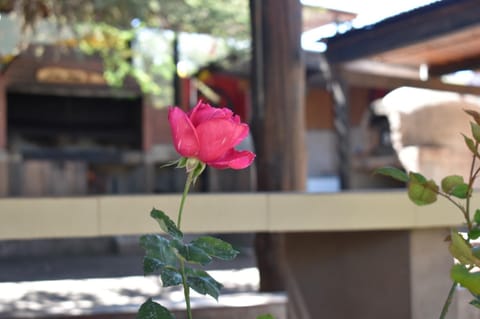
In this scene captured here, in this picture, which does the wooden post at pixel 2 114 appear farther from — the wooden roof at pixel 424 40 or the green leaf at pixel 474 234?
the green leaf at pixel 474 234

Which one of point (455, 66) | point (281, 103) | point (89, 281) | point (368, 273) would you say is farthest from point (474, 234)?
point (89, 281)

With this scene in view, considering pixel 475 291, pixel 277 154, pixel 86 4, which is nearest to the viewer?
pixel 475 291

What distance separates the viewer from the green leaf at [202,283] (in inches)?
30.3

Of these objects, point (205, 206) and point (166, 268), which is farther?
point (205, 206)

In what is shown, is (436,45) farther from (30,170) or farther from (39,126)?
(39,126)

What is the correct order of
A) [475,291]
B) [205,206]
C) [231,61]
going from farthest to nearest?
[231,61], [205,206], [475,291]

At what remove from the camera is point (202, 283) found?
31.0 inches

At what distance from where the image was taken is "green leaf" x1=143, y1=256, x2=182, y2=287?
71cm

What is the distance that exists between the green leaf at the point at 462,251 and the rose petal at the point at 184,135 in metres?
0.37

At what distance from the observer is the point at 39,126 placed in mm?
11945

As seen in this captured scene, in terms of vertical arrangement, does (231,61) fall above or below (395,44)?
above

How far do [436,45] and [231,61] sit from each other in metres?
6.24

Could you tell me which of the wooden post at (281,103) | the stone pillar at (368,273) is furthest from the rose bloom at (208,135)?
the wooden post at (281,103)

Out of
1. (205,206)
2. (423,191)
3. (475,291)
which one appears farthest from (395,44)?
(475,291)
